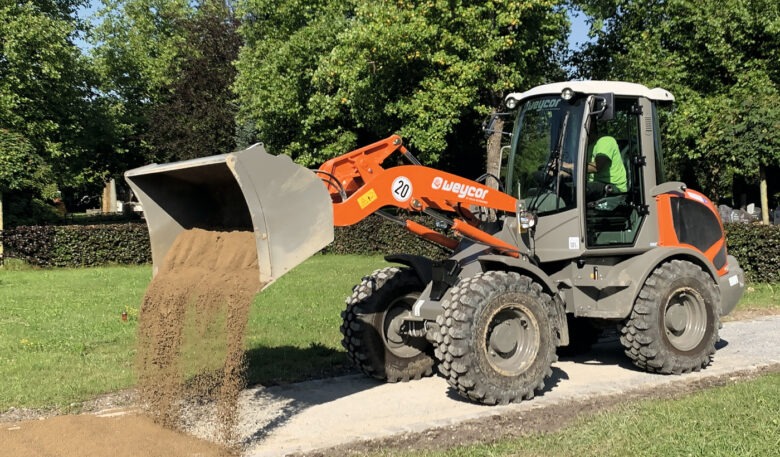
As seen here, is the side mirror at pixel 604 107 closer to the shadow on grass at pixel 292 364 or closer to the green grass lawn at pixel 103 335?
the shadow on grass at pixel 292 364

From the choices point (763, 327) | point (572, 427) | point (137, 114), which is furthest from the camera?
point (137, 114)

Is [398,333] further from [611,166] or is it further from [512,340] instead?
[611,166]

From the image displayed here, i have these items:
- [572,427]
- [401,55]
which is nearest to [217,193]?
[572,427]

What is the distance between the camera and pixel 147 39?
144 feet

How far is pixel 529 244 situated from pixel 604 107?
59.2 inches

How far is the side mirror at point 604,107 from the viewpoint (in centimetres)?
708

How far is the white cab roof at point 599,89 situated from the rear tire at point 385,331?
2.29 metres

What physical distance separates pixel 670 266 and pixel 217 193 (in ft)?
15.0

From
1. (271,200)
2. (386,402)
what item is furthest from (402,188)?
(386,402)

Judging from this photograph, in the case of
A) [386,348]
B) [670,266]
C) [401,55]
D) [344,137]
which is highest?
[401,55]

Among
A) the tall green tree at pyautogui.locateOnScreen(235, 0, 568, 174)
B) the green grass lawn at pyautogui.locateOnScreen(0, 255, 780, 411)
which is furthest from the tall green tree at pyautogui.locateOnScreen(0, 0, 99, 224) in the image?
the green grass lawn at pyautogui.locateOnScreen(0, 255, 780, 411)

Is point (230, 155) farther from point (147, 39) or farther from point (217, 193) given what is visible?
point (147, 39)

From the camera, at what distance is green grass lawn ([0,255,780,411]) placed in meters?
7.67

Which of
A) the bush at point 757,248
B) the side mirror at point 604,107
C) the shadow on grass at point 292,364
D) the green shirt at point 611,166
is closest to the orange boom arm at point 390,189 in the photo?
the green shirt at point 611,166
